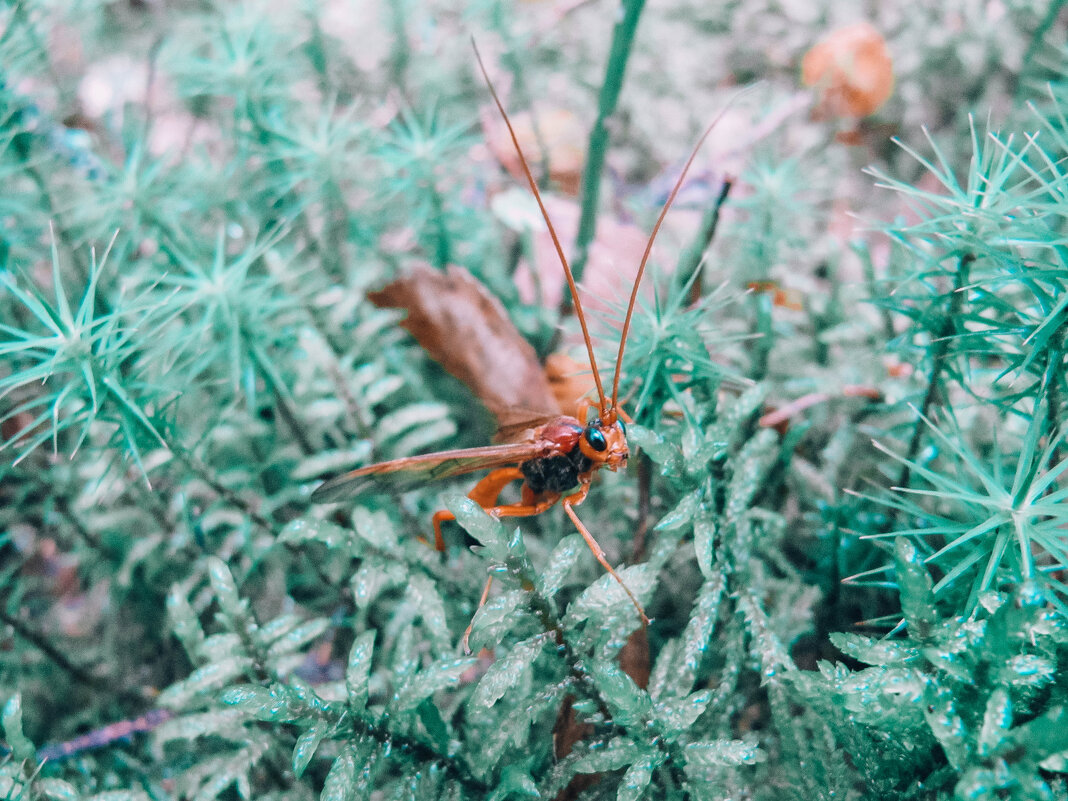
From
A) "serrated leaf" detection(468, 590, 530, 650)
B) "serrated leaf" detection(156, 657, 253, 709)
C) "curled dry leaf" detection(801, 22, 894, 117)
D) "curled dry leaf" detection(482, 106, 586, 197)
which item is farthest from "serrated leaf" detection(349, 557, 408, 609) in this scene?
"curled dry leaf" detection(801, 22, 894, 117)

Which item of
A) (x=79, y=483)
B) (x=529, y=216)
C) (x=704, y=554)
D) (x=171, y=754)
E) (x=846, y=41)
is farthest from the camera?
(x=846, y=41)

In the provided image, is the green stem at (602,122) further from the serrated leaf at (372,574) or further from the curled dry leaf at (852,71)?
the curled dry leaf at (852,71)

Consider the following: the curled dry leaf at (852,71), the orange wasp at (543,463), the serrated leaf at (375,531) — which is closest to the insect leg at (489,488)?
the orange wasp at (543,463)

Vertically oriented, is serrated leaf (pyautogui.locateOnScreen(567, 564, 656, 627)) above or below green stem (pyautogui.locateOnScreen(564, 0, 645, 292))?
below

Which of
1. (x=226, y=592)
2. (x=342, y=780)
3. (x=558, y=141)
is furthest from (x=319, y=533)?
(x=558, y=141)

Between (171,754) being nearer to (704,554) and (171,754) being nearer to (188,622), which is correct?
(188,622)

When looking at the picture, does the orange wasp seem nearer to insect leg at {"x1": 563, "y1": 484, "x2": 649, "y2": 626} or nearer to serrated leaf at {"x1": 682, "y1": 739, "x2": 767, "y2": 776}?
insect leg at {"x1": 563, "y1": 484, "x2": 649, "y2": 626}

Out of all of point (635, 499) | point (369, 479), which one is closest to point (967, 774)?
point (635, 499)

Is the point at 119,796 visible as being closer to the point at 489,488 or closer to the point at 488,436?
the point at 489,488
